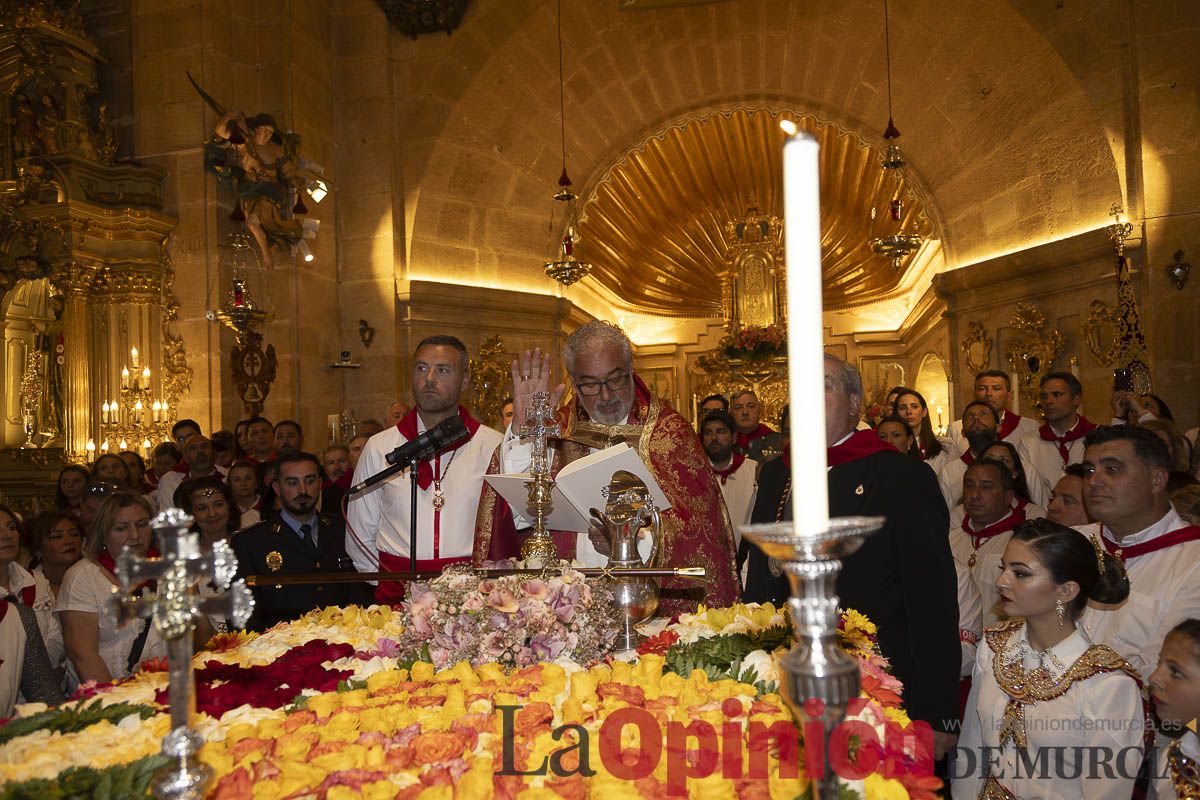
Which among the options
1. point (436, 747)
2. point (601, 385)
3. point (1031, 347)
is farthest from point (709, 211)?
point (436, 747)

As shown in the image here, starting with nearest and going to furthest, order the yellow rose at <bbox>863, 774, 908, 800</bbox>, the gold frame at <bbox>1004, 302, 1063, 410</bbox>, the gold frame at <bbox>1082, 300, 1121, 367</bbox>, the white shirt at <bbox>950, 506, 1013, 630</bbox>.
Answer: the yellow rose at <bbox>863, 774, 908, 800</bbox> < the white shirt at <bbox>950, 506, 1013, 630</bbox> < the gold frame at <bbox>1082, 300, 1121, 367</bbox> < the gold frame at <bbox>1004, 302, 1063, 410</bbox>

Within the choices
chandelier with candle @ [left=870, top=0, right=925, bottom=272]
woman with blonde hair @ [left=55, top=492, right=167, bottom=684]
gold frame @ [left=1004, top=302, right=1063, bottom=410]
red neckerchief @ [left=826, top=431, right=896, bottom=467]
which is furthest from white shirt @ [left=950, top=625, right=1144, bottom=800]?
gold frame @ [left=1004, top=302, right=1063, bottom=410]

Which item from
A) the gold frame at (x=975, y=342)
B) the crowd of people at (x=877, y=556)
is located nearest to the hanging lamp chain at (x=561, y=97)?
the gold frame at (x=975, y=342)

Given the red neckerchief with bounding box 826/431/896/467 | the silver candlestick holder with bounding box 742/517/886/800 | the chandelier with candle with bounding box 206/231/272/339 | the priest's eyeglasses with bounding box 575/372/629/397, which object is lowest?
the silver candlestick holder with bounding box 742/517/886/800

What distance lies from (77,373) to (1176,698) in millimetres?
9476

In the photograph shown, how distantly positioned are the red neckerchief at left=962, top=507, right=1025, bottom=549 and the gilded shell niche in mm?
8693

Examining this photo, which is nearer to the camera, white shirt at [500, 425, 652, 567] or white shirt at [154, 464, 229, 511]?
white shirt at [500, 425, 652, 567]

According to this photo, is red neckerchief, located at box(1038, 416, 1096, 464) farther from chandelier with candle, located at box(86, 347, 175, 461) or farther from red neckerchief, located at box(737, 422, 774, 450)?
chandelier with candle, located at box(86, 347, 175, 461)

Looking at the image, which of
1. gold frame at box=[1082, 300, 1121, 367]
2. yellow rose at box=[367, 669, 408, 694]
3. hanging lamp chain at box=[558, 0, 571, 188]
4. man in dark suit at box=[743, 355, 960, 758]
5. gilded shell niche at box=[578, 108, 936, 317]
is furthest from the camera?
gilded shell niche at box=[578, 108, 936, 317]

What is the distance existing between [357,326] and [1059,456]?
7558 millimetres

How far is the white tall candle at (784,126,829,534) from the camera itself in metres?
0.92

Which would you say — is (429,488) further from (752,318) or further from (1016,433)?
(752,318)

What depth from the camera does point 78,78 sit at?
391 inches

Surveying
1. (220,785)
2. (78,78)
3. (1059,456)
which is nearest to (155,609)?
(220,785)
